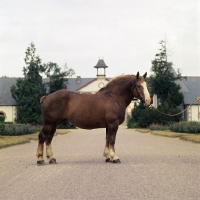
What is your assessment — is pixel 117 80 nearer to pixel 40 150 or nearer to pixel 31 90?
pixel 40 150

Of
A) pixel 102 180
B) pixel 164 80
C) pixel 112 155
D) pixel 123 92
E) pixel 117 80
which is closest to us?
pixel 102 180

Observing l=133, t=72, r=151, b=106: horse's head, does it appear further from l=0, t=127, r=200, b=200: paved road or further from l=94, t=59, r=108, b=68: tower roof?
l=94, t=59, r=108, b=68: tower roof

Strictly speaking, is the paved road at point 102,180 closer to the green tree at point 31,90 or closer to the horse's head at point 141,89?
the horse's head at point 141,89

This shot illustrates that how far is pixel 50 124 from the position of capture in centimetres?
1198

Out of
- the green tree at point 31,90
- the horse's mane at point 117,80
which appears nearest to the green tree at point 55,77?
the green tree at point 31,90

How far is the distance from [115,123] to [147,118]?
41039 mm

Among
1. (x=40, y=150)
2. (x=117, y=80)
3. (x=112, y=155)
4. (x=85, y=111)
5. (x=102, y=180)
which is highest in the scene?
(x=117, y=80)

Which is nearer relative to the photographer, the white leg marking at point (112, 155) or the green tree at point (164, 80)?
the white leg marking at point (112, 155)

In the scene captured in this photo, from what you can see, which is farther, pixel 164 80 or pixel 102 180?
pixel 164 80

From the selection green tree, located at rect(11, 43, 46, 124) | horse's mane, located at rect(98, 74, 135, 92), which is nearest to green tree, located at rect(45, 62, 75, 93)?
green tree, located at rect(11, 43, 46, 124)

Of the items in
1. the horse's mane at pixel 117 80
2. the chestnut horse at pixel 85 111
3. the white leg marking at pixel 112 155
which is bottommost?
the white leg marking at pixel 112 155

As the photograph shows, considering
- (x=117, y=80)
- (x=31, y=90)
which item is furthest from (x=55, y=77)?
(x=117, y=80)

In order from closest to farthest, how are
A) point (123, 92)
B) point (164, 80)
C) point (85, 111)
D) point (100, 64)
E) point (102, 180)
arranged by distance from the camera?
point (102, 180) < point (85, 111) < point (123, 92) < point (164, 80) < point (100, 64)

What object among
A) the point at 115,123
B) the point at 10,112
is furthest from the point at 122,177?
the point at 10,112
